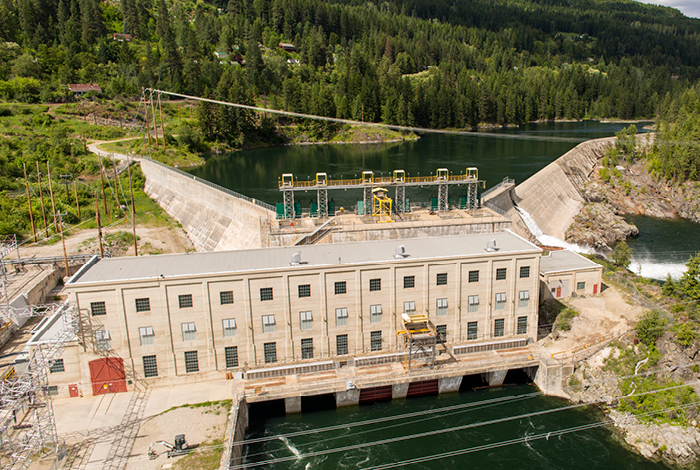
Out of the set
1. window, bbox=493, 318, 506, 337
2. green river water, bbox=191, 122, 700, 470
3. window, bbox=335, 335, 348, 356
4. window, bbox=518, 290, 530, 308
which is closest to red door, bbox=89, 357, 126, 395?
green river water, bbox=191, 122, 700, 470

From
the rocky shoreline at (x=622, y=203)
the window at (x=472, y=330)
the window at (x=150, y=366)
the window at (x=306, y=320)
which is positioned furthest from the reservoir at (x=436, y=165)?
the window at (x=150, y=366)

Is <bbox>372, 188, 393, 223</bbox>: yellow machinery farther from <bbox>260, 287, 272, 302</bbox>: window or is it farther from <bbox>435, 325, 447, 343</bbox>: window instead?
<bbox>260, 287, 272, 302</bbox>: window

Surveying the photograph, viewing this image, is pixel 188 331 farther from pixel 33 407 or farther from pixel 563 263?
pixel 563 263

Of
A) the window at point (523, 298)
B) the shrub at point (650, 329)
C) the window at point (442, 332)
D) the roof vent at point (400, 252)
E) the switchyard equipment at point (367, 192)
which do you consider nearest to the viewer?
the shrub at point (650, 329)

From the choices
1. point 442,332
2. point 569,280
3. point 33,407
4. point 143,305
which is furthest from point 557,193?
point 33,407

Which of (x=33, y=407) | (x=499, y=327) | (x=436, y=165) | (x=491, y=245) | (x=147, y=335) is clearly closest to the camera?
(x=33, y=407)

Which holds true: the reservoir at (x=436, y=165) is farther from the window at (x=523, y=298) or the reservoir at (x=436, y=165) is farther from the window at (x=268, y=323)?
the window at (x=268, y=323)
